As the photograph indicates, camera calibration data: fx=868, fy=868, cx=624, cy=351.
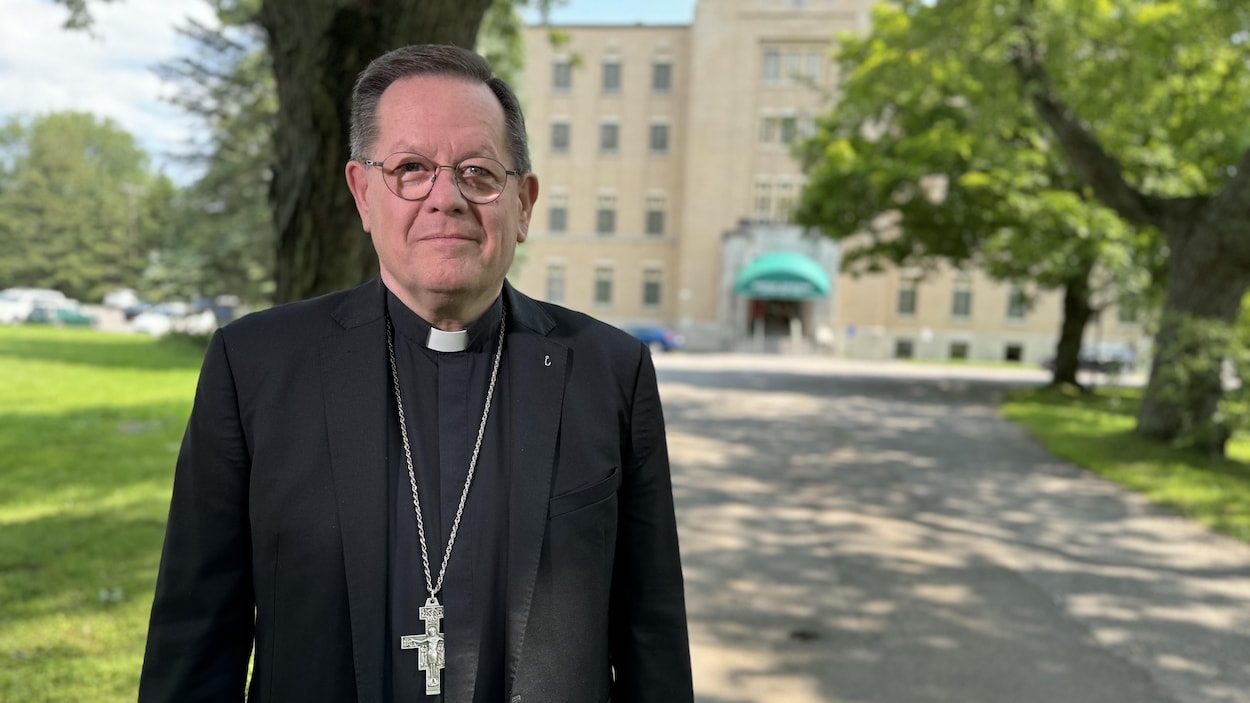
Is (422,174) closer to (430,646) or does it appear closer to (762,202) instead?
(430,646)

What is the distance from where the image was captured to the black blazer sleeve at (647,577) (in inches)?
81.2

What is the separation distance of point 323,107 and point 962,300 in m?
46.6

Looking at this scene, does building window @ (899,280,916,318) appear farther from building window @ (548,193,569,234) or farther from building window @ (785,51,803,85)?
building window @ (548,193,569,234)

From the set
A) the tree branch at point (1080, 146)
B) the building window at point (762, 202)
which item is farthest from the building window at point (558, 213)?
the tree branch at point (1080, 146)

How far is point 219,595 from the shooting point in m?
1.81

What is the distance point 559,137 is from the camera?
51.2 m

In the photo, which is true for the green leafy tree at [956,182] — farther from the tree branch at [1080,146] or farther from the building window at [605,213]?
the building window at [605,213]

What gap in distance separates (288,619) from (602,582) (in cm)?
66

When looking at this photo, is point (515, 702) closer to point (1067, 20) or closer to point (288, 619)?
point (288, 619)

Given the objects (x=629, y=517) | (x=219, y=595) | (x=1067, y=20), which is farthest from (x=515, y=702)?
(x=1067, y=20)

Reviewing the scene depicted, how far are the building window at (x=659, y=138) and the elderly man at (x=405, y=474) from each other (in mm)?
49681

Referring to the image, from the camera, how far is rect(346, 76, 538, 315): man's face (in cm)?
181

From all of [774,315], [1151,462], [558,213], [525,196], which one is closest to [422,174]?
[525,196]

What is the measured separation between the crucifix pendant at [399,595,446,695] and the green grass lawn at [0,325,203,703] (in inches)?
118
